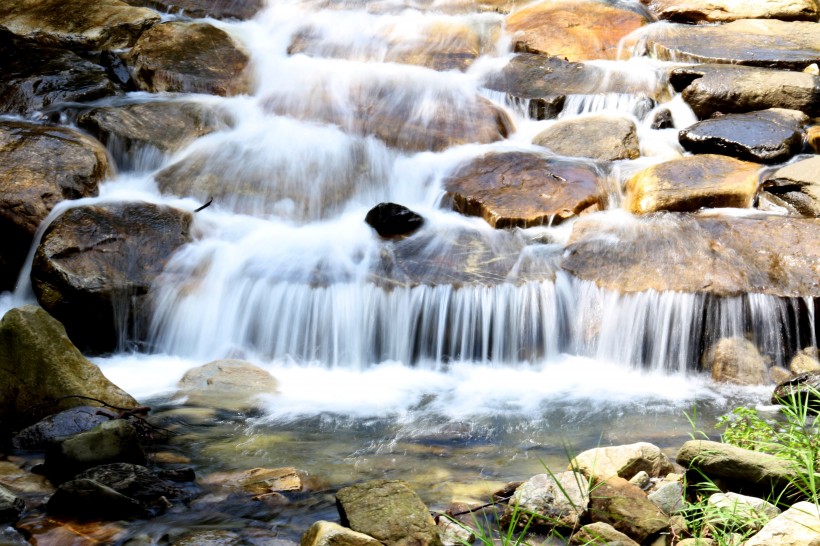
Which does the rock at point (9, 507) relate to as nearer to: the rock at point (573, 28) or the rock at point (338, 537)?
the rock at point (338, 537)

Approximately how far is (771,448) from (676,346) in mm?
2812

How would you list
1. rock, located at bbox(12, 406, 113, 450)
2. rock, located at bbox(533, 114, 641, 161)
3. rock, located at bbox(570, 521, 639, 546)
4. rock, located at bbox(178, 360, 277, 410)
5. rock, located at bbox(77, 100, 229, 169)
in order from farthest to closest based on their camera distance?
rock, located at bbox(533, 114, 641, 161)
rock, located at bbox(77, 100, 229, 169)
rock, located at bbox(178, 360, 277, 410)
rock, located at bbox(12, 406, 113, 450)
rock, located at bbox(570, 521, 639, 546)

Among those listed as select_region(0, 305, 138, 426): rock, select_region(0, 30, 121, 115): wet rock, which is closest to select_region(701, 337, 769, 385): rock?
select_region(0, 305, 138, 426): rock

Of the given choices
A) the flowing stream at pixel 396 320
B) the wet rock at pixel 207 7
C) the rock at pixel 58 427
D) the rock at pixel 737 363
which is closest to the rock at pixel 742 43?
the flowing stream at pixel 396 320


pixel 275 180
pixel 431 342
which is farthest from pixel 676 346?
pixel 275 180

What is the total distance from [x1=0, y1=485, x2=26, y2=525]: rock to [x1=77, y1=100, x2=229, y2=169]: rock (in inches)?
228

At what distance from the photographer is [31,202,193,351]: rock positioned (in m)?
6.62

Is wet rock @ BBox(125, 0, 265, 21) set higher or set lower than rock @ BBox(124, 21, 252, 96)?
higher

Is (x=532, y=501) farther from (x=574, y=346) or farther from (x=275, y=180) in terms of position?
(x=275, y=180)

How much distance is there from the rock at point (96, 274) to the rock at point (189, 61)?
3.37m

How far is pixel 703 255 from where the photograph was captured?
6.71m

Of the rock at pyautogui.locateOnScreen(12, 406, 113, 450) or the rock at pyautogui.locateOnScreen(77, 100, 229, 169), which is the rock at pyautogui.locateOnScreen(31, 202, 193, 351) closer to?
the rock at pyautogui.locateOnScreen(77, 100, 229, 169)

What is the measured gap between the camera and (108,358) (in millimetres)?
6594

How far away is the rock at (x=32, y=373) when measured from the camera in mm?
4410
